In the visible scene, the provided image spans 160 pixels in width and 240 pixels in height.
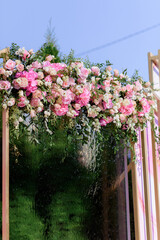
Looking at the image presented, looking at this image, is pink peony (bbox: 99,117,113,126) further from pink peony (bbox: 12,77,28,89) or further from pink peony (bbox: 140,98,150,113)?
pink peony (bbox: 12,77,28,89)

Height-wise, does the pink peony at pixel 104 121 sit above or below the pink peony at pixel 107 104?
below

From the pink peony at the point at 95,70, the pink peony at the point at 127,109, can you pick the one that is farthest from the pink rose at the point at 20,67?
the pink peony at the point at 127,109

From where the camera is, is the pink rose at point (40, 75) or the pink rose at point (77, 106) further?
the pink rose at point (77, 106)

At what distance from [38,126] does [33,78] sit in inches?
13.5

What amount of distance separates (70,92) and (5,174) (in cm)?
64

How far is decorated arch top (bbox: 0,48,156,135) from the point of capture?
2301mm

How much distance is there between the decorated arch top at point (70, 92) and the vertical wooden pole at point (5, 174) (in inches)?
2.9

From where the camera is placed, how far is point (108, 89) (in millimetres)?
2689

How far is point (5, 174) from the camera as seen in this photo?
2332 millimetres

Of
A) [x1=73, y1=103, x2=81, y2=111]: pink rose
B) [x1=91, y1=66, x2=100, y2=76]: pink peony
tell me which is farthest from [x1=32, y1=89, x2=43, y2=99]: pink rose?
[x1=91, y1=66, x2=100, y2=76]: pink peony

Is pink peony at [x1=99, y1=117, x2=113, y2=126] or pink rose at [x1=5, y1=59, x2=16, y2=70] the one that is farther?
pink peony at [x1=99, y1=117, x2=113, y2=126]

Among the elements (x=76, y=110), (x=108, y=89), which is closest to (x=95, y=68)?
(x=108, y=89)

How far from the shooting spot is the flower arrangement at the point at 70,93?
2301 millimetres

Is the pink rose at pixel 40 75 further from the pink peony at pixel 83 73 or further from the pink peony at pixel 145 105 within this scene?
the pink peony at pixel 145 105
